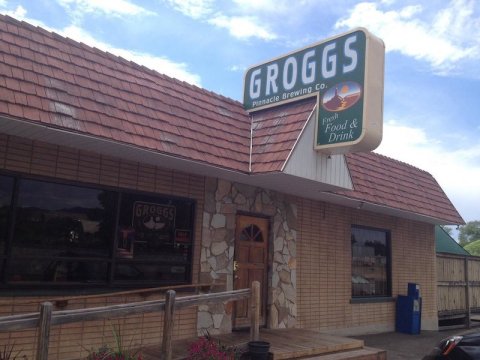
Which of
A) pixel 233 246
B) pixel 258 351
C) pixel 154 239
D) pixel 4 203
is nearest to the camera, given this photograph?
pixel 4 203

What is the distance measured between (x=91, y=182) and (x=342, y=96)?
4.24 metres

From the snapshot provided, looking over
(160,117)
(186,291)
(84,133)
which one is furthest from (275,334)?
(84,133)

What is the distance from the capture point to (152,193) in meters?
7.82

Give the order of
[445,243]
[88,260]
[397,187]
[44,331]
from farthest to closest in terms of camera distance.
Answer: [445,243] < [397,187] < [88,260] < [44,331]

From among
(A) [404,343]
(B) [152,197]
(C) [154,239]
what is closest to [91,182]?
(B) [152,197]

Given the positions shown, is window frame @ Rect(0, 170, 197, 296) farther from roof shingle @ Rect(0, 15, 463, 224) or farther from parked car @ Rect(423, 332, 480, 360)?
parked car @ Rect(423, 332, 480, 360)

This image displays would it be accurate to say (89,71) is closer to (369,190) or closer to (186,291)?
(186,291)

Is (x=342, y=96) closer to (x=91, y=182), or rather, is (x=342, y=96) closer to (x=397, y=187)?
(x=91, y=182)

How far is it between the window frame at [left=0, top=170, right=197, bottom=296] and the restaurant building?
2 cm

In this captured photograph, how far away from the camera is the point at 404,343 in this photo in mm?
11094

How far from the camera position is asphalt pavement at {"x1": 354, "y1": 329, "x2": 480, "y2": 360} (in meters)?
9.75

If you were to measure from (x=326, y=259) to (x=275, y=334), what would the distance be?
2694 millimetres

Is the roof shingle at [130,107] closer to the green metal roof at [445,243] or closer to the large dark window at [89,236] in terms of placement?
the large dark window at [89,236]

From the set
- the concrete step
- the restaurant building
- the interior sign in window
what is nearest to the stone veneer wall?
the restaurant building
